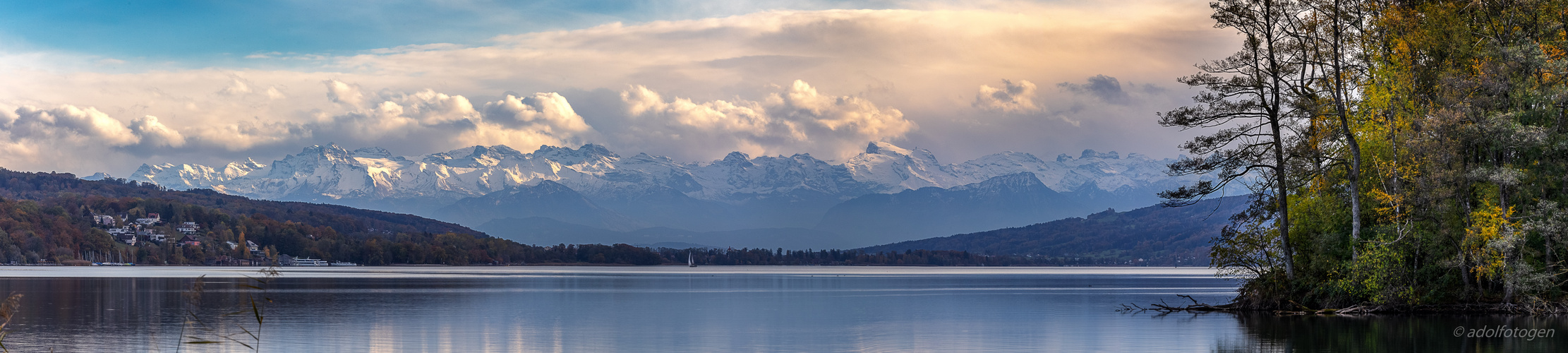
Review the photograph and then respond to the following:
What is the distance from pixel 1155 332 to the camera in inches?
1535

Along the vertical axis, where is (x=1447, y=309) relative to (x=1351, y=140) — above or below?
below

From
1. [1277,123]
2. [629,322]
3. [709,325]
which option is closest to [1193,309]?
[1277,123]

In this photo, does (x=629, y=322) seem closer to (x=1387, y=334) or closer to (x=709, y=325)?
(x=709, y=325)

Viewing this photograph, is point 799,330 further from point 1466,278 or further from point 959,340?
point 1466,278

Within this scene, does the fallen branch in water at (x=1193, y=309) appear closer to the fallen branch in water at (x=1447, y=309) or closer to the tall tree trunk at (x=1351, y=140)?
the fallen branch in water at (x=1447, y=309)

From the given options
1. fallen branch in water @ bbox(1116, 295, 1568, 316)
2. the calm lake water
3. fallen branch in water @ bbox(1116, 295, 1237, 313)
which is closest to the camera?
the calm lake water

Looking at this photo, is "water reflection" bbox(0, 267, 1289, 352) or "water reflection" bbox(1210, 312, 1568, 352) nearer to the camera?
"water reflection" bbox(1210, 312, 1568, 352)

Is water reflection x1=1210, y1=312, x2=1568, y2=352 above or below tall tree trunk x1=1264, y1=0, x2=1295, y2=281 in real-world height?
below
